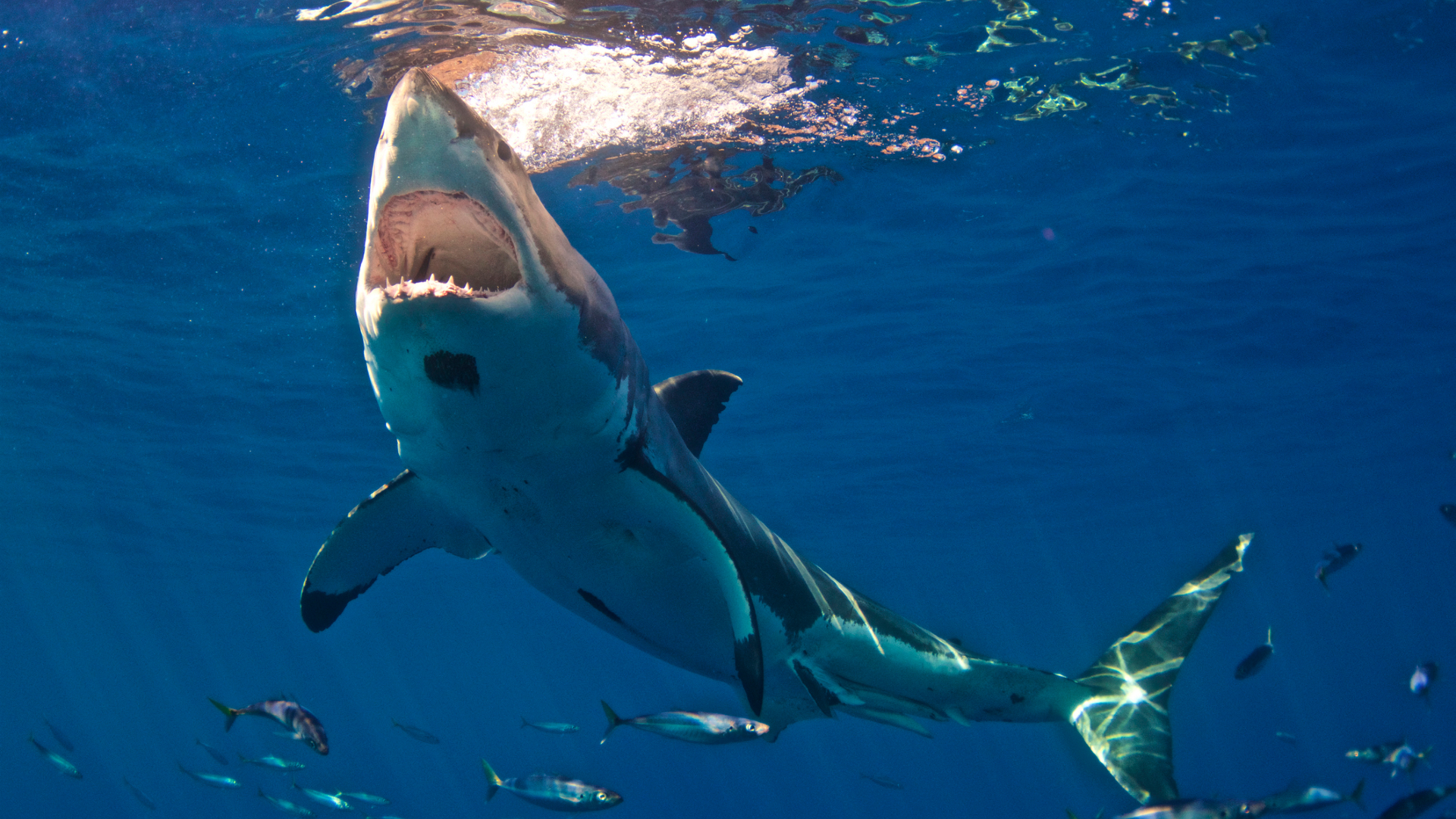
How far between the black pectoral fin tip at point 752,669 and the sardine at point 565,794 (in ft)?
14.0

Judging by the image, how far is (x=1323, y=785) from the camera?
7.87 meters

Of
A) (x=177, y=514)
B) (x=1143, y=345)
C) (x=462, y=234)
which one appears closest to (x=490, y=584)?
(x=177, y=514)

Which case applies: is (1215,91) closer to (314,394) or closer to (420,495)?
(420,495)

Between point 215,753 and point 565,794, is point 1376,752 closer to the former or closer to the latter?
point 565,794

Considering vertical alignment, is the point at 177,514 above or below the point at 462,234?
below

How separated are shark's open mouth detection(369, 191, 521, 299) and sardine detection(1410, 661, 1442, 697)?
507 inches

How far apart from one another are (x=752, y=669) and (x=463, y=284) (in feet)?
7.30

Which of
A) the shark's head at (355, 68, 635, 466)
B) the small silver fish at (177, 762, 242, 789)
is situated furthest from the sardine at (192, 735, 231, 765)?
the shark's head at (355, 68, 635, 466)

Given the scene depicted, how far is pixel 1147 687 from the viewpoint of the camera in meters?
7.32

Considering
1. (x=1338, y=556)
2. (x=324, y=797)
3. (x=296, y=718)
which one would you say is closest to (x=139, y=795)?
(x=324, y=797)

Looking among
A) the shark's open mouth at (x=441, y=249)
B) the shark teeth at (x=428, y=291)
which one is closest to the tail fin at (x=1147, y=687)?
the shark's open mouth at (x=441, y=249)

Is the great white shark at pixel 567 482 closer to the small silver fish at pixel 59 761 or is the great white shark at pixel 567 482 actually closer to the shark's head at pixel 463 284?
the shark's head at pixel 463 284

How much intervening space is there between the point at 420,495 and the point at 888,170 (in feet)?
31.0

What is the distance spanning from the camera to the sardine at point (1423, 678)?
9883 mm
